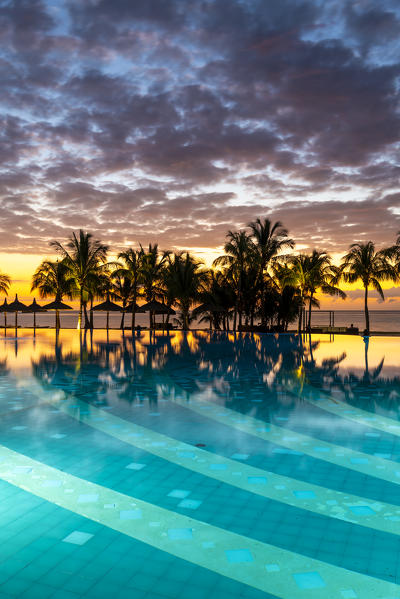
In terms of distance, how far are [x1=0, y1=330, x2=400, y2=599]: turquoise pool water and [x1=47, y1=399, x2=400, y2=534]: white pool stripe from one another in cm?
2

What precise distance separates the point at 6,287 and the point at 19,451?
35.8 meters

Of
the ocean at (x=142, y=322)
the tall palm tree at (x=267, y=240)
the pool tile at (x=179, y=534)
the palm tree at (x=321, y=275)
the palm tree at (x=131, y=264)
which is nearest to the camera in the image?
the pool tile at (x=179, y=534)

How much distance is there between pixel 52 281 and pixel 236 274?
1500 centimetres

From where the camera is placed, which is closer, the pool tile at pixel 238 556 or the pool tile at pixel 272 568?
the pool tile at pixel 272 568

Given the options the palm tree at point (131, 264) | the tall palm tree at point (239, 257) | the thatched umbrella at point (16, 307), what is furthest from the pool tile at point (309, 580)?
the thatched umbrella at point (16, 307)

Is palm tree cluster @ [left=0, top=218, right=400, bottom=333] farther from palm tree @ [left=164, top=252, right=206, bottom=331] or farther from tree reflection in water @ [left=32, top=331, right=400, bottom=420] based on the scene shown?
tree reflection in water @ [left=32, top=331, right=400, bottom=420]

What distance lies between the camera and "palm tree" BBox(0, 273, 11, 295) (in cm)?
3738

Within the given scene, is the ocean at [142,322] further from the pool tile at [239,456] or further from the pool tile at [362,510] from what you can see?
the pool tile at [362,510]

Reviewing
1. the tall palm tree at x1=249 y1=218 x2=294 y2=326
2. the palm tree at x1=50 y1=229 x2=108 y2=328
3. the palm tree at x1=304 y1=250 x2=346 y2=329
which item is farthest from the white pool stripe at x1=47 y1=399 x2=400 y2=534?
the palm tree at x1=304 y1=250 x2=346 y2=329

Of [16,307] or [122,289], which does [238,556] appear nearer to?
[16,307]

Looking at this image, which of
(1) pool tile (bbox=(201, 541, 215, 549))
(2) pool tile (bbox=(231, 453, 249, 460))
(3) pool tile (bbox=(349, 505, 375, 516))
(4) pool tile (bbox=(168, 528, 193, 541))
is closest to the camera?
(1) pool tile (bbox=(201, 541, 215, 549))

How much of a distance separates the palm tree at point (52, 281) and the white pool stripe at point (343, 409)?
85.0 feet

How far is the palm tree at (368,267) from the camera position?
90.5ft

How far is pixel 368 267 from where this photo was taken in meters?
28.0
